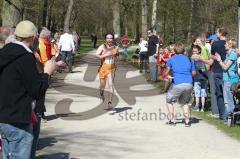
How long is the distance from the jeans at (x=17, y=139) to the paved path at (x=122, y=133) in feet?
11.0

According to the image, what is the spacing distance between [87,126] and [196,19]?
3730cm

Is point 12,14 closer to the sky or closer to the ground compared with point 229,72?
closer to the sky

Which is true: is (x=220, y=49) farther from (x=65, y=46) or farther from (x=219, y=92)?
(x=65, y=46)

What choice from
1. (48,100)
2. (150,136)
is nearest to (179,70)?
(150,136)

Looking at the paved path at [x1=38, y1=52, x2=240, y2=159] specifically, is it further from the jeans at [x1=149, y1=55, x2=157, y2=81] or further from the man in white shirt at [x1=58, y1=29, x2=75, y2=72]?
the man in white shirt at [x1=58, y1=29, x2=75, y2=72]

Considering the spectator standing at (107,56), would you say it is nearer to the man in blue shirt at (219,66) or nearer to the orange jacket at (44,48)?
the orange jacket at (44,48)

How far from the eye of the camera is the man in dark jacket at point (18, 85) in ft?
18.0

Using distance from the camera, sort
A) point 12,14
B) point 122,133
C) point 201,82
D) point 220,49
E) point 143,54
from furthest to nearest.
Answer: point 143,54, point 12,14, point 201,82, point 220,49, point 122,133

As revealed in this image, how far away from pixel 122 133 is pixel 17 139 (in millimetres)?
5897

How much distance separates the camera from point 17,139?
5.64 metres

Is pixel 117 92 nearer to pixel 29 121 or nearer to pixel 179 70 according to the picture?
pixel 179 70

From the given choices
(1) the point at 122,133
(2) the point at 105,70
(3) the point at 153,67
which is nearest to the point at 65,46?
(3) the point at 153,67

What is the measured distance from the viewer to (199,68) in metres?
14.9

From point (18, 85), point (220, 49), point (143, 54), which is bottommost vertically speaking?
point (143, 54)
